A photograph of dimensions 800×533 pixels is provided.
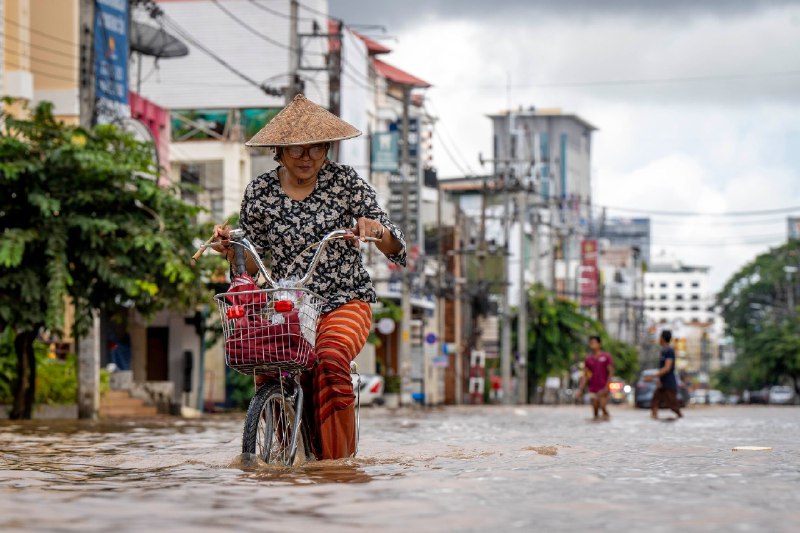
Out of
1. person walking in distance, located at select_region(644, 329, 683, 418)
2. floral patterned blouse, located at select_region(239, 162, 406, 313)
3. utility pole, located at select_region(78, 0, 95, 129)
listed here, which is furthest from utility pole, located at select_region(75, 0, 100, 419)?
floral patterned blouse, located at select_region(239, 162, 406, 313)

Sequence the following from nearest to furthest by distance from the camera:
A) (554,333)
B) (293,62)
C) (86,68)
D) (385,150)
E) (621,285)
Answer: (86,68)
(293,62)
(385,150)
(554,333)
(621,285)

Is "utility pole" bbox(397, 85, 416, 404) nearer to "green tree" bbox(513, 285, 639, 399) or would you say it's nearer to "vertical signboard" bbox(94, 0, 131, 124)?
"vertical signboard" bbox(94, 0, 131, 124)

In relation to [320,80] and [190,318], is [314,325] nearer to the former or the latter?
[190,318]

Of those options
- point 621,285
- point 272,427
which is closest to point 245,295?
point 272,427

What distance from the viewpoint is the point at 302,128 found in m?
8.67

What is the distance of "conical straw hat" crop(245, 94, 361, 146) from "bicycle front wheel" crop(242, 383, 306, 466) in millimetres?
1349

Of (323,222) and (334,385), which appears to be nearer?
(334,385)

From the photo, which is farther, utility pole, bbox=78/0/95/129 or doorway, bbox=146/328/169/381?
doorway, bbox=146/328/169/381

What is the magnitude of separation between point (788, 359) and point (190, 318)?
54138 millimetres

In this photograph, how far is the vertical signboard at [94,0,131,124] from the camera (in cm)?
3469

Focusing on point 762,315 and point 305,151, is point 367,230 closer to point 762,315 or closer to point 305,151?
point 305,151

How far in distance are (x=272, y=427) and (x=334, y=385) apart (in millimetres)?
465

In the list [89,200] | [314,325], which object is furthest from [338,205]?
[89,200]

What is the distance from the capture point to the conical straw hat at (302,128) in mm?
8602
